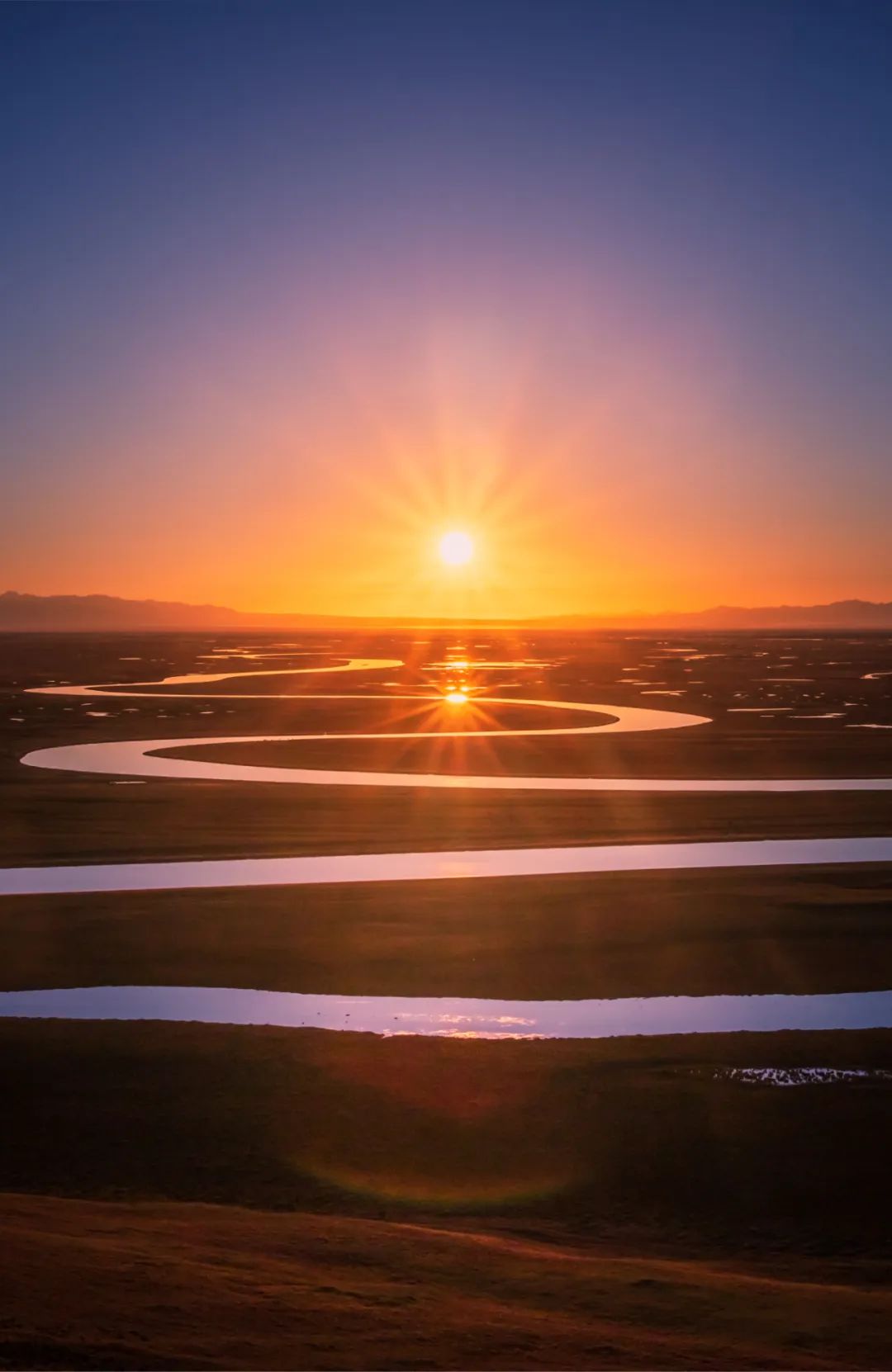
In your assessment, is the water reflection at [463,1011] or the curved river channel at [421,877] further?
the curved river channel at [421,877]

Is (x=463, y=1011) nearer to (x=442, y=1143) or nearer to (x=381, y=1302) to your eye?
(x=442, y=1143)

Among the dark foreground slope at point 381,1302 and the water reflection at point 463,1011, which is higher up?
the dark foreground slope at point 381,1302

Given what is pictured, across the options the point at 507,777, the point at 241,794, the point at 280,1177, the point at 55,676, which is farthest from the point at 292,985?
the point at 55,676

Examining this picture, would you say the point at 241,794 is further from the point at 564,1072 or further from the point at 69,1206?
the point at 69,1206

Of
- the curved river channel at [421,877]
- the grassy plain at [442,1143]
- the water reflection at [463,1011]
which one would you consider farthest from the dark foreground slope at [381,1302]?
the curved river channel at [421,877]

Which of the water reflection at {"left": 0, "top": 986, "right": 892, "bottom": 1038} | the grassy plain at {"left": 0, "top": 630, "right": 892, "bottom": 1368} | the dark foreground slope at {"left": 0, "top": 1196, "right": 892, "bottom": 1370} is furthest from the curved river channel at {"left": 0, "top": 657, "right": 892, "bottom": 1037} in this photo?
the dark foreground slope at {"left": 0, "top": 1196, "right": 892, "bottom": 1370}

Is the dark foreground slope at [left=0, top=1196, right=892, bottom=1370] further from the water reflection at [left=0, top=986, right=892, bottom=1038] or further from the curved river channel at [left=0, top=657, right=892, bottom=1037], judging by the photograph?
the curved river channel at [left=0, top=657, right=892, bottom=1037]

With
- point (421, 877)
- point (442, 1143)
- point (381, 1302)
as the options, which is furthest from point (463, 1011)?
point (421, 877)

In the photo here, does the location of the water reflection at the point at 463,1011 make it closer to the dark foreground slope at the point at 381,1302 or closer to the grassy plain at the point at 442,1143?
the grassy plain at the point at 442,1143
